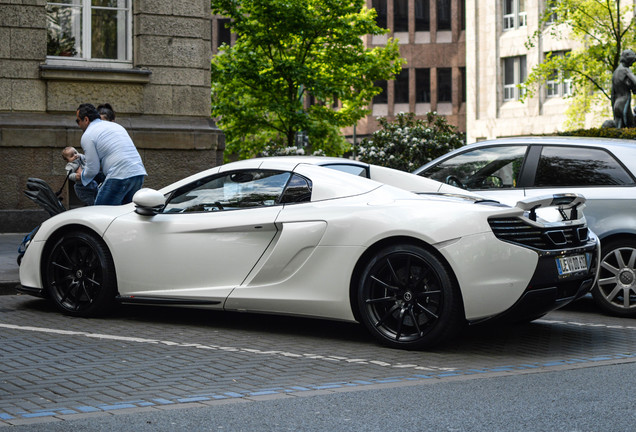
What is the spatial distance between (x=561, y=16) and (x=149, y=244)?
107 ft

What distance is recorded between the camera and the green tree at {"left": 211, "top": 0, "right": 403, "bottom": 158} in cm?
2848

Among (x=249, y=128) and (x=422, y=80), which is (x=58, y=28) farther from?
(x=422, y=80)

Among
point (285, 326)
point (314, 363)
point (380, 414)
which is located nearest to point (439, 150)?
point (285, 326)

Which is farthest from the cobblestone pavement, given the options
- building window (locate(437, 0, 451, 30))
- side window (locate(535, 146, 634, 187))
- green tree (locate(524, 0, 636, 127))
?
building window (locate(437, 0, 451, 30))

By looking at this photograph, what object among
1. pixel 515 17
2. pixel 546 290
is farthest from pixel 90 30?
pixel 515 17

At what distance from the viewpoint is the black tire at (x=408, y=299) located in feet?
22.0

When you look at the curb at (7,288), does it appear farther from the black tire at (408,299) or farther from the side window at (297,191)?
the black tire at (408,299)

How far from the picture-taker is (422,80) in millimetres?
61906

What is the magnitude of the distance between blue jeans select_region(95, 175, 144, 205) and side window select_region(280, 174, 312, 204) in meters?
2.99

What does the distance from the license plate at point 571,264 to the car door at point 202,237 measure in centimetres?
209

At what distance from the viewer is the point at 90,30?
1673 centimetres

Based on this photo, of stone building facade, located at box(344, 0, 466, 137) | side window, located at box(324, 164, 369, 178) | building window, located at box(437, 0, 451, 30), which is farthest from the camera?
building window, located at box(437, 0, 451, 30)

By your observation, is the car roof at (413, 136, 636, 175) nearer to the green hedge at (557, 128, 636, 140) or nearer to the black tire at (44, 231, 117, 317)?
the black tire at (44, 231, 117, 317)

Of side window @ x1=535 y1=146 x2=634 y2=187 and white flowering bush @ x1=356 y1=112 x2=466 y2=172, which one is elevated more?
white flowering bush @ x1=356 y1=112 x2=466 y2=172
